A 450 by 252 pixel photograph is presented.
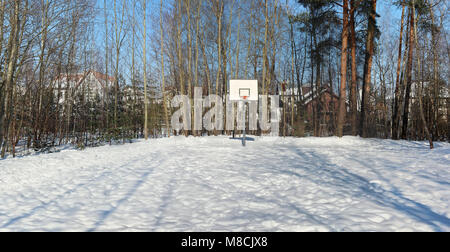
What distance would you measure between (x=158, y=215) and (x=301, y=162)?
4.87 m

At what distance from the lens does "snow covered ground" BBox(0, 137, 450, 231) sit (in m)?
3.09

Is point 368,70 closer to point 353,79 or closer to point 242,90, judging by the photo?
point 353,79

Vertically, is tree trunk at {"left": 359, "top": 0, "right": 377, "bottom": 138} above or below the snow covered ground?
above

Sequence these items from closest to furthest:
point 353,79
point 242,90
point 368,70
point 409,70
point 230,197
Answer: point 230,197, point 242,90, point 409,70, point 368,70, point 353,79

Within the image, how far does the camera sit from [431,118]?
12477 millimetres

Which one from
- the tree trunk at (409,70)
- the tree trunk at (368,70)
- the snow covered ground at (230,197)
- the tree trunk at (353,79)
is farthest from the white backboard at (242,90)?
the tree trunk at (409,70)

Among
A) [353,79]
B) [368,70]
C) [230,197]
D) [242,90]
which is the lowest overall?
[230,197]

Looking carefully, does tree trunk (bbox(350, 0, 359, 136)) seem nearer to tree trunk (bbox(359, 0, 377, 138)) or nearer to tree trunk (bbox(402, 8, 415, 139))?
tree trunk (bbox(359, 0, 377, 138))

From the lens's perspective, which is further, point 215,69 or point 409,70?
point 215,69

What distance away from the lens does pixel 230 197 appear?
424cm

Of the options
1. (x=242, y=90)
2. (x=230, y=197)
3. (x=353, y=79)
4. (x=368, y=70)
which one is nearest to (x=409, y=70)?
(x=368, y=70)

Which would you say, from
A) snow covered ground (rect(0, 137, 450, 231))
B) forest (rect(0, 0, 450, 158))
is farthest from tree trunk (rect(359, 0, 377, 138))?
snow covered ground (rect(0, 137, 450, 231))
